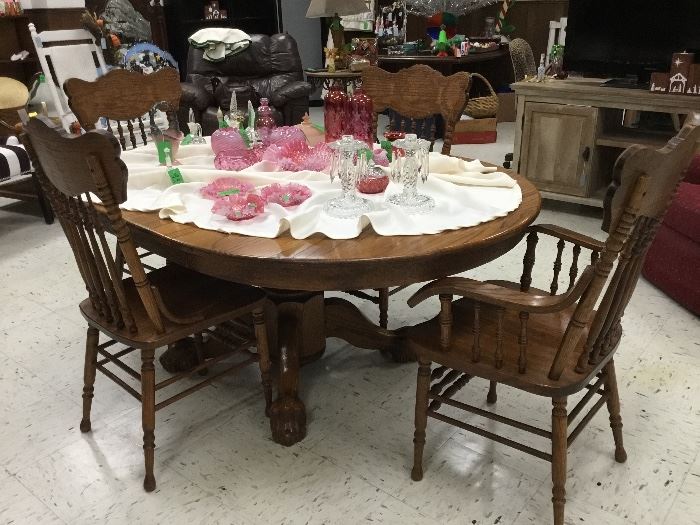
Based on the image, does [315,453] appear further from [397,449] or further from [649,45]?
[649,45]

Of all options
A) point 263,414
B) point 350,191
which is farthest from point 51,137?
point 263,414

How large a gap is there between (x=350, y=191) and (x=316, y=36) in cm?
644

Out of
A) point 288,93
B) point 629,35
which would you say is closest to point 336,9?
point 288,93

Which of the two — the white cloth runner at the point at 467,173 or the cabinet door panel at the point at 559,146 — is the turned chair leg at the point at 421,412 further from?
the cabinet door panel at the point at 559,146

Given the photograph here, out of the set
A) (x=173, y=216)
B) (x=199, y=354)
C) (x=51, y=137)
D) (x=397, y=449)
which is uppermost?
(x=51, y=137)

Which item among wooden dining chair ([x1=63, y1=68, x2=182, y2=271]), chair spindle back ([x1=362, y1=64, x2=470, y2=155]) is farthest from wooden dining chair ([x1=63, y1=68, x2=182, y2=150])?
chair spindle back ([x1=362, y1=64, x2=470, y2=155])

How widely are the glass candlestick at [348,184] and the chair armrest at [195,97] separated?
11.4ft

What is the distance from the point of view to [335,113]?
2.12 meters

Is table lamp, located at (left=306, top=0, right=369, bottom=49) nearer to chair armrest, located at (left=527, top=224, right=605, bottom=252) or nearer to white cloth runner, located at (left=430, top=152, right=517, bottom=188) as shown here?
white cloth runner, located at (left=430, top=152, right=517, bottom=188)

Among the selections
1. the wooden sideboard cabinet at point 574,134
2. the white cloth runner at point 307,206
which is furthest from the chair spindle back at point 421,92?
the wooden sideboard cabinet at point 574,134

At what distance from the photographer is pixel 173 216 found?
1634 millimetres

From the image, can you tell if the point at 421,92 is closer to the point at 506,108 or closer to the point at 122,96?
the point at 122,96

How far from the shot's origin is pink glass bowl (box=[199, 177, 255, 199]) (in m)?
1.71

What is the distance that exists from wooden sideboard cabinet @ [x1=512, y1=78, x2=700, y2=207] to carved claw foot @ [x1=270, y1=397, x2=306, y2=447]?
8.25ft
